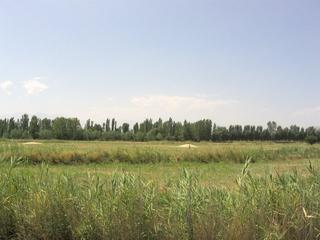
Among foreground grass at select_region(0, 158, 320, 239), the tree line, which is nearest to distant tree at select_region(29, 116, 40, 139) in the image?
the tree line

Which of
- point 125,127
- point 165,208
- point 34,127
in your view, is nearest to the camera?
point 165,208

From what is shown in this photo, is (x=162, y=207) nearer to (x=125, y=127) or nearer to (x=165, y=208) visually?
(x=165, y=208)

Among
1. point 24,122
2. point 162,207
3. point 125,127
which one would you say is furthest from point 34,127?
point 162,207

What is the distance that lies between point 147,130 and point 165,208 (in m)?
129

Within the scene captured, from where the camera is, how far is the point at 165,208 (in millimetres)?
5988

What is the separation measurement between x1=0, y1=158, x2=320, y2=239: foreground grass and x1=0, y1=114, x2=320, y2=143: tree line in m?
97.8

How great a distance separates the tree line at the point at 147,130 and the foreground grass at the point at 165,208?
97767 mm

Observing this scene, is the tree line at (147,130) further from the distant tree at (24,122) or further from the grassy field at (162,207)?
the grassy field at (162,207)

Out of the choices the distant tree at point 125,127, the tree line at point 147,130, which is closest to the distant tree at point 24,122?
the tree line at point 147,130

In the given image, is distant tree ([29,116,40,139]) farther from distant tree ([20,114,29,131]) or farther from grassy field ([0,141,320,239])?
grassy field ([0,141,320,239])

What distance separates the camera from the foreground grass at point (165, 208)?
18.1ft

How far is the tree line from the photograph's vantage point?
107 metres

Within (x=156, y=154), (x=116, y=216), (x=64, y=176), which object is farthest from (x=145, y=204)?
(x=156, y=154)

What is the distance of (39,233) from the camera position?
6.34 m
